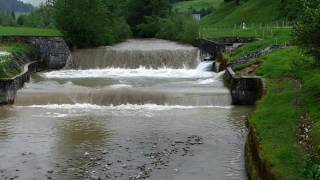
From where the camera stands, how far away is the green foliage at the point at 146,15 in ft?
280

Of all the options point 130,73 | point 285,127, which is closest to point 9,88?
point 130,73

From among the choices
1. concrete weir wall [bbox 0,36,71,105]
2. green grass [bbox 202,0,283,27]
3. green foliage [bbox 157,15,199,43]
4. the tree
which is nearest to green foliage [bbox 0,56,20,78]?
concrete weir wall [bbox 0,36,71,105]

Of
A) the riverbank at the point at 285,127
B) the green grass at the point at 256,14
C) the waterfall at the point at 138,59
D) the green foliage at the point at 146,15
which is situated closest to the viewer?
the riverbank at the point at 285,127

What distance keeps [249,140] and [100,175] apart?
19.7ft

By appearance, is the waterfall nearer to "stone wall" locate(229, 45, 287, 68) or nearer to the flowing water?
the flowing water

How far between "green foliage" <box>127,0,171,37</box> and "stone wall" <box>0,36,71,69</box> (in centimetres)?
3408

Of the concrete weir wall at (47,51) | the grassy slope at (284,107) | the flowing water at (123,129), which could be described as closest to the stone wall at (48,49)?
the concrete weir wall at (47,51)

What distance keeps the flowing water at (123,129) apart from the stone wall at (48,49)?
7.66 meters

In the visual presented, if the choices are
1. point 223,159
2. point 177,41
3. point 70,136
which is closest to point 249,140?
point 223,159

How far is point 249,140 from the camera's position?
70.1 feet

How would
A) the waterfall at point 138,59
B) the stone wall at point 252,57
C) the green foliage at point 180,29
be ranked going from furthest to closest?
the green foliage at point 180,29 → the waterfall at point 138,59 → the stone wall at point 252,57

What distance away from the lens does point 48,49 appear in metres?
51.5

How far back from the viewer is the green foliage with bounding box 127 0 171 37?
280ft

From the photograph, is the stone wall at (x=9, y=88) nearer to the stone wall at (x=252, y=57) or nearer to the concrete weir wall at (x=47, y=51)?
the concrete weir wall at (x=47, y=51)
